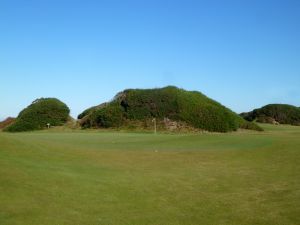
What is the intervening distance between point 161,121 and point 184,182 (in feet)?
132

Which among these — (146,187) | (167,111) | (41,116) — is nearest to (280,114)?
(167,111)

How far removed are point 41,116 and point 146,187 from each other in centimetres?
4827

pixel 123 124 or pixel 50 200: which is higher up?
pixel 123 124

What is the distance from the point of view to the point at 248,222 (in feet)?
35.6

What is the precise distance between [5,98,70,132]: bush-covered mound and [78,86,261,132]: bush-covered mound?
3893 millimetres

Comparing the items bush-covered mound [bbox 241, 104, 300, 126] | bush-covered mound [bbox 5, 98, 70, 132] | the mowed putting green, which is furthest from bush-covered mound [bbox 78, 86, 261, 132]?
the mowed putting green

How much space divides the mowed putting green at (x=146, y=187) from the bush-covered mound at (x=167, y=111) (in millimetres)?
31545

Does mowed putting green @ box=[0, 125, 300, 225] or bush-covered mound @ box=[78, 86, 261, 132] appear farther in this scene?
bush-covered mound @ box=[78, 86, 261, 132]

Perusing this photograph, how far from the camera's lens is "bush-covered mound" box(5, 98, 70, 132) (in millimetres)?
60938

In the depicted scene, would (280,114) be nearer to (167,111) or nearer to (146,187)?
(167,111)

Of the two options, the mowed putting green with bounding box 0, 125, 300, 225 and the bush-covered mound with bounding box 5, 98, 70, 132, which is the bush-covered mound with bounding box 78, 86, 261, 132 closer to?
the bush-covered mound with bounding box 5, 98, 70, 132

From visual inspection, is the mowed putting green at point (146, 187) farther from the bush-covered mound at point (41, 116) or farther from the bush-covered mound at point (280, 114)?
the bush-covered mound at point (280, 114)

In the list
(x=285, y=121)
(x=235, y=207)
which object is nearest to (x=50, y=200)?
(x=235, y=207)

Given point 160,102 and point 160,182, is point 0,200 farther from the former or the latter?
point 160,102
